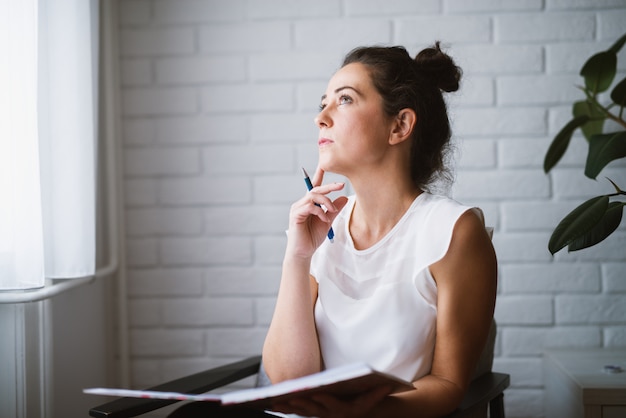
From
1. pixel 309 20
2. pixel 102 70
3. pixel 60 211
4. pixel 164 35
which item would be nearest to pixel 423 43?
pixel 309 20

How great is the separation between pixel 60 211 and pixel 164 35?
78 cm

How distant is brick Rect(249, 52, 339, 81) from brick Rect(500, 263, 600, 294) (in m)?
0.84

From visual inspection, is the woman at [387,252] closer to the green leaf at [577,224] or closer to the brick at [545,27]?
the green leaf at [577,224]

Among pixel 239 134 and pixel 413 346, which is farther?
pixel 239 134

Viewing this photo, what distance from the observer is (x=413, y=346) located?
1302 mm

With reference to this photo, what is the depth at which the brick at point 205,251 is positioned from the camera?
200 centimetres

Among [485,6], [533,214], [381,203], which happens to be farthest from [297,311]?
[485,6]

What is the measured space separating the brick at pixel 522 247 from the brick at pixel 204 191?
81cm

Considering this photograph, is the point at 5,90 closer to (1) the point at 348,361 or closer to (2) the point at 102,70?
(2) the point at 102,70

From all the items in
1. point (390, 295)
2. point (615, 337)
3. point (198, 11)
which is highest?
point (198, 11)

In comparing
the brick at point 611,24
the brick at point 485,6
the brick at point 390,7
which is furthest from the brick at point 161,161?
the brick at point 611,24

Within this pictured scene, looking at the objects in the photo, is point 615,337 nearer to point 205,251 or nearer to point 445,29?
point 445,29

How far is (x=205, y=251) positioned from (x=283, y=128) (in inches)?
18.7

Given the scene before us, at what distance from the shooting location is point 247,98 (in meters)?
1.98
